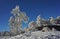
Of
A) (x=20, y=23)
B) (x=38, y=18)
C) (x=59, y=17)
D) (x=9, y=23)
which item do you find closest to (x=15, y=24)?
(x=20, y=23)

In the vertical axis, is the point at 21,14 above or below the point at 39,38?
above

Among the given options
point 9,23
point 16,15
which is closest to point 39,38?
point 16,15

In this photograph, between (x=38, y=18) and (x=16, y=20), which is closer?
(x=16, y=20)

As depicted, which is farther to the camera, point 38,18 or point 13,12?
point 38,18

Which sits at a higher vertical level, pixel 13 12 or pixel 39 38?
pixel 13 12

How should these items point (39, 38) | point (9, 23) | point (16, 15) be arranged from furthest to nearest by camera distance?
point (9, 23) < point (16, 15) < point (39, 38)

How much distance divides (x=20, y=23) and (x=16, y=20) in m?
2.29

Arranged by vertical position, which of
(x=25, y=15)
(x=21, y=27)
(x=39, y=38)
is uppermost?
(x=25, y=15)

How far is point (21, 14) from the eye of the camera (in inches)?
1697

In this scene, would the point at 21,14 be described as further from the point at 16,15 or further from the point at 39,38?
the point at 39,38

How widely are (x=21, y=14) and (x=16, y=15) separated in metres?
1.34

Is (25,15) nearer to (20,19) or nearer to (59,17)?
(20,19)

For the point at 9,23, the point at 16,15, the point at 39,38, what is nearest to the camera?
the point at 39,38

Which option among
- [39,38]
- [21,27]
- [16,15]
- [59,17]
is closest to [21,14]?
[16,15]
